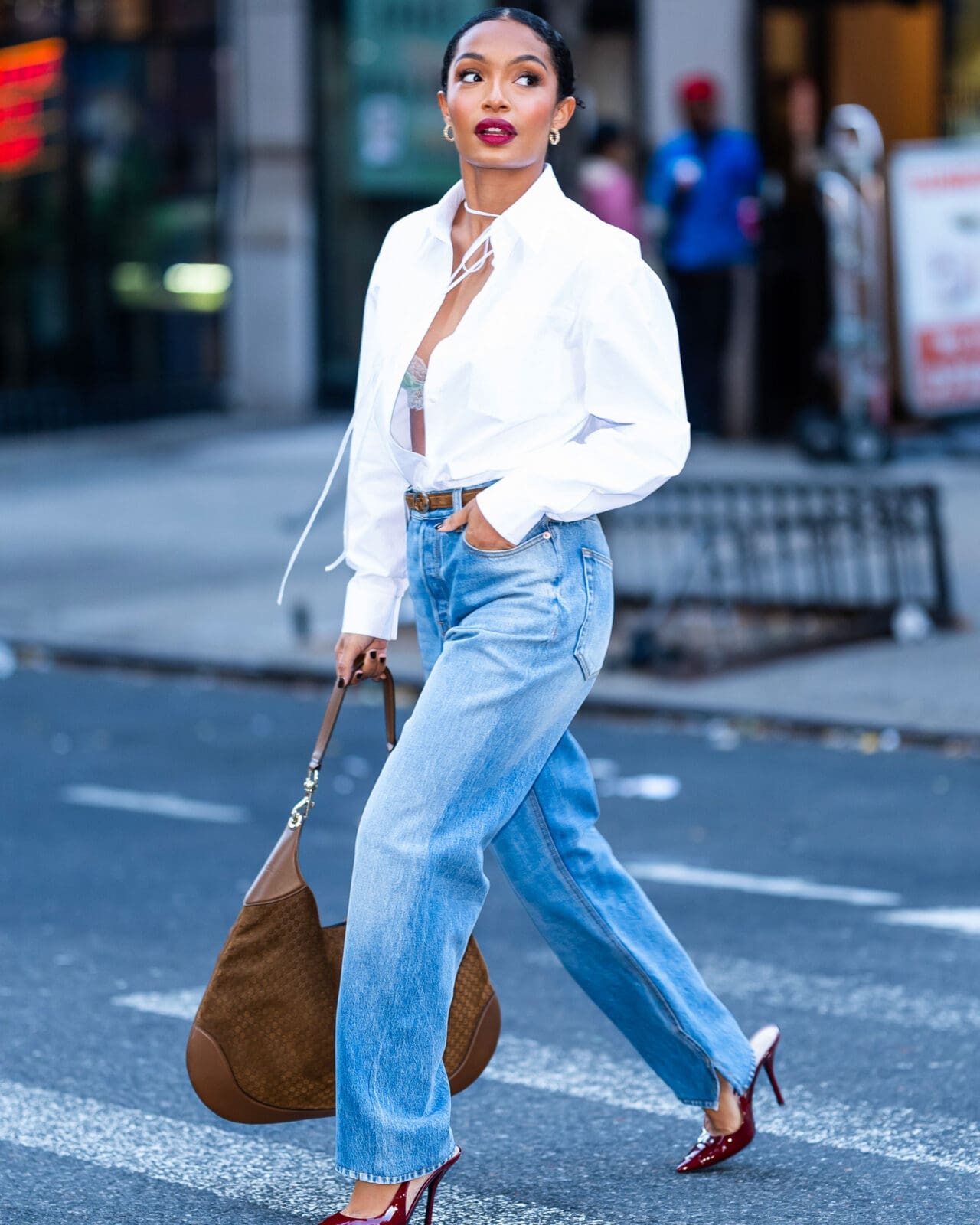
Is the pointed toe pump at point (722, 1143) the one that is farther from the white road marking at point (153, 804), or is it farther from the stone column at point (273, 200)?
the stone column at point (273, 200)

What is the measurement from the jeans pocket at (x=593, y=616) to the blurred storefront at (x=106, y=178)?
17530 mm

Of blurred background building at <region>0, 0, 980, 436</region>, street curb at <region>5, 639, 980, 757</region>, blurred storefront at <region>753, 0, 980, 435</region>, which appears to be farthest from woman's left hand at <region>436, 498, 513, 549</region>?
blurred background building at <region>0, 0, 980, 436</region>

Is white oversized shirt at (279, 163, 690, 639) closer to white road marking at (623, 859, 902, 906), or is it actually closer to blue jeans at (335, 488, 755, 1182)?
blue jeans at (335, 488, 755, 1182)

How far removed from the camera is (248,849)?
7.09 meters

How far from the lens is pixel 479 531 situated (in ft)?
12.0

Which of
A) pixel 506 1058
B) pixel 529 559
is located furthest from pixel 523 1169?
pixel 529 559

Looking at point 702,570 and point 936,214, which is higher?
point 936,214

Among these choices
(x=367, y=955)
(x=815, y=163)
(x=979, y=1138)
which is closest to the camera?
(x=367, y=955)

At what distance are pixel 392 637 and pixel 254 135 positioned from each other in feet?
57.9

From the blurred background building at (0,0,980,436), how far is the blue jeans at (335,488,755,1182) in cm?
1610

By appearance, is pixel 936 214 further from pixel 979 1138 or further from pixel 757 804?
pixel 979 1138

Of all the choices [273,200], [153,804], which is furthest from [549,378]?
[273,200]

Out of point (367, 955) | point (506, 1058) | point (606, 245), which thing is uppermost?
point (606, 245)

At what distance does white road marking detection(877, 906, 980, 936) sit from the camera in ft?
19.8
